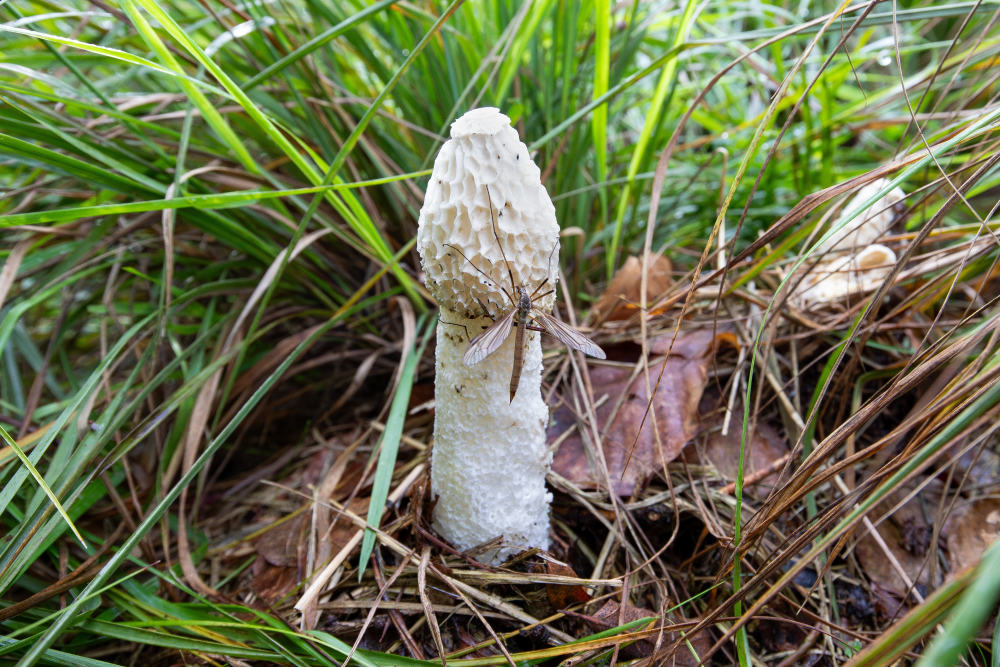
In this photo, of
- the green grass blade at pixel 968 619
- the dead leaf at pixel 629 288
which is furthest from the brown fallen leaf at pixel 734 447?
the green grass blade at pixel 968 619

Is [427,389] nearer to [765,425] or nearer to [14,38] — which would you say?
[765,425]

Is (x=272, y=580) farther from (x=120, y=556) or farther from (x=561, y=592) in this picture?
(x=561, y=592)

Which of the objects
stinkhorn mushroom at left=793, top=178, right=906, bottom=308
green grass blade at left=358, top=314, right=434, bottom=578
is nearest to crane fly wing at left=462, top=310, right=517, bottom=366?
green grass blade at left=358, top=314, right=434, bottom=578

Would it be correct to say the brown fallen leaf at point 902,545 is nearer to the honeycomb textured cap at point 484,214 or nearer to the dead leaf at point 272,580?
the honeycomb textured cap at point 484,214

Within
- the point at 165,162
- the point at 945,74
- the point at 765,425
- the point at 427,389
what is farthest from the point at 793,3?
the point at 165,162

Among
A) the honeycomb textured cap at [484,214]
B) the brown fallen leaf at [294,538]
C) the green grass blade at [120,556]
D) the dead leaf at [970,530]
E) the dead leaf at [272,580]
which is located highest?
the honeycomb textured cap at [484,214]

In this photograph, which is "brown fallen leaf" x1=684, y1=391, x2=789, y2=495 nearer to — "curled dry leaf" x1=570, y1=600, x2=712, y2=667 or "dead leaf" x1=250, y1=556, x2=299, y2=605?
"curled dry leaf" x1=570, y1=600, x2=712, y2=667
